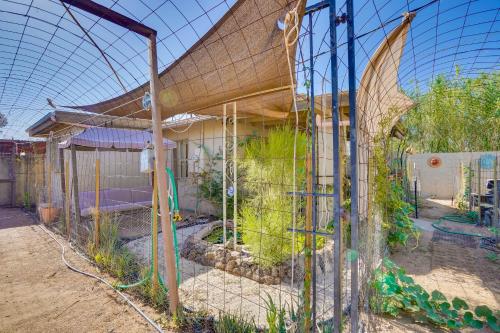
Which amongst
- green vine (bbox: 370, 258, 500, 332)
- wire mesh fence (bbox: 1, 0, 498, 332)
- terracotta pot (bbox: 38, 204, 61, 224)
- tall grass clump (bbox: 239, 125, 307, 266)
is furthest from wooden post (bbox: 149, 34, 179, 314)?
terracotta pot (bbox: 38, 204, 61, 224)

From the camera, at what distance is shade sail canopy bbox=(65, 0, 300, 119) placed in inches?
75.8

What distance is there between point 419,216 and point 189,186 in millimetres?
6967

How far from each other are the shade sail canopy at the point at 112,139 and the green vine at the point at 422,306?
5.45 meters

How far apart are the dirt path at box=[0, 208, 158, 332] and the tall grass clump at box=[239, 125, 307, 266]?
4.92 feet

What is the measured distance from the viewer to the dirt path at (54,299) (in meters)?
2.51

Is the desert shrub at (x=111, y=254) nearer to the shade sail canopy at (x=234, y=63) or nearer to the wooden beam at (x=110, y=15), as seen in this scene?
the shade sail canopy at (x=234, y=63)

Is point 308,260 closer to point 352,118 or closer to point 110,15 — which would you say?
point 352,118

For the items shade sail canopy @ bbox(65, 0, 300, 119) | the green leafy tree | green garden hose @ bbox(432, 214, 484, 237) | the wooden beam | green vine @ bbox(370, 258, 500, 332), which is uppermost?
the green leafy tree

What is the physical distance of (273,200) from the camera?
362 cm

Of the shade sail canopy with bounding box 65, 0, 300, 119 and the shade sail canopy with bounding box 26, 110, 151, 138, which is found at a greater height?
the shade sail canopy with bounding box 26, 110, 151, 138

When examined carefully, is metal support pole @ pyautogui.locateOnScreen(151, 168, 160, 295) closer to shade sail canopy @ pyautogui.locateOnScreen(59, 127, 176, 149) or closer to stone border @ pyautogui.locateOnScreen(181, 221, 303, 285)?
stone border @ pyautogui.locateOnScreen(181, 221, 303, 285)

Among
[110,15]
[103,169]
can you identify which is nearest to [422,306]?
[110,15]

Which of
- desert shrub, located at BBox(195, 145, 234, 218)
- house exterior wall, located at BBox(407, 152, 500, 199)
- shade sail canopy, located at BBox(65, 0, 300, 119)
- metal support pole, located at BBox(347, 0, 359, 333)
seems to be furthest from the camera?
house exterior wall, located at BBox(407, 152, 500, 199)

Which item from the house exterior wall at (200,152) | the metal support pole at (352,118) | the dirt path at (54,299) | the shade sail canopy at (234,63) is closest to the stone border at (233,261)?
the dirt path at (54,299)
